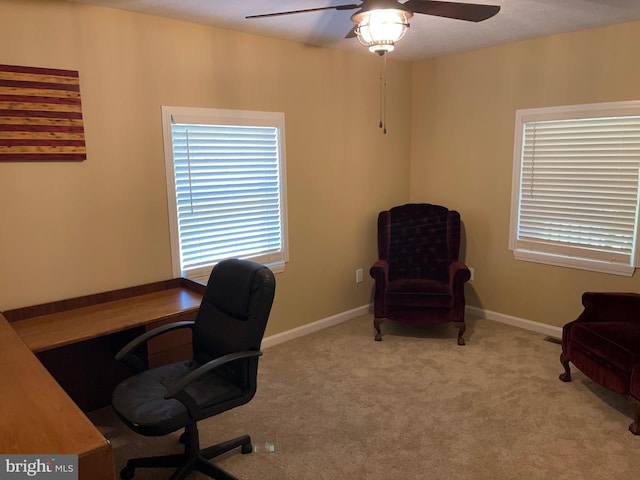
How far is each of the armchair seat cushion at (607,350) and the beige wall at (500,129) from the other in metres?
0.89

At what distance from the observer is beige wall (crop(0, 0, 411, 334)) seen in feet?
8.55

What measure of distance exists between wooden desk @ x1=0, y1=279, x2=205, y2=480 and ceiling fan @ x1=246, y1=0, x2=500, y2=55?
1.73 m

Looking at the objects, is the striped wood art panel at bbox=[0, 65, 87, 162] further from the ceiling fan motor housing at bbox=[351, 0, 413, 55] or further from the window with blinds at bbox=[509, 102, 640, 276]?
the window with blinds at bbox=[509, 102, 640, 276]

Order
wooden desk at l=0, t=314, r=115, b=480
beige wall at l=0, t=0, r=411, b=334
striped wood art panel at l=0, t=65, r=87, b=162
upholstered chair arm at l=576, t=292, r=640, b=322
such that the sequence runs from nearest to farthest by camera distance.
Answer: wooden desk at l=0, t=314, r=115, b=480, striped wood art panel at l=0, t=65, r=87, b=162, beige wall at l=0, t=0, r=411, b=334, upholstered chair arm at l=576, t=292, r=640, b=322

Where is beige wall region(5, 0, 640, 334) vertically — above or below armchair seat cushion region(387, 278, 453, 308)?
above

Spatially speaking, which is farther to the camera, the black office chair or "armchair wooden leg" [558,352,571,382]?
"armchair wooden leg" [558,352,571,382]

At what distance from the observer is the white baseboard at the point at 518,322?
3.97 meters

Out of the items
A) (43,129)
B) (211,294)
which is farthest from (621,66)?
(43,129)

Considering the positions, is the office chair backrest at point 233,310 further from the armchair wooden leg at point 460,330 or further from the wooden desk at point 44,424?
the armchair wooden leg at point 460,330

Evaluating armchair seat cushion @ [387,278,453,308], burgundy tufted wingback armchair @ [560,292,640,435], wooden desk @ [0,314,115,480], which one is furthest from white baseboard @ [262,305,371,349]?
wooden desk @ [0,314,115,480]

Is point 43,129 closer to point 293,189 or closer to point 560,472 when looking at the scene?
point 293,189

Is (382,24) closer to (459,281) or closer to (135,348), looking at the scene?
(135,348)

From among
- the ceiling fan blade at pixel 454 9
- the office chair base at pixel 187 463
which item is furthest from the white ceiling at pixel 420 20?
the office chair base at pixel 187 463

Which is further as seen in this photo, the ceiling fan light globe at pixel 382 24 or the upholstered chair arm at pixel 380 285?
the upholstered chair arm at pixel 380 285
